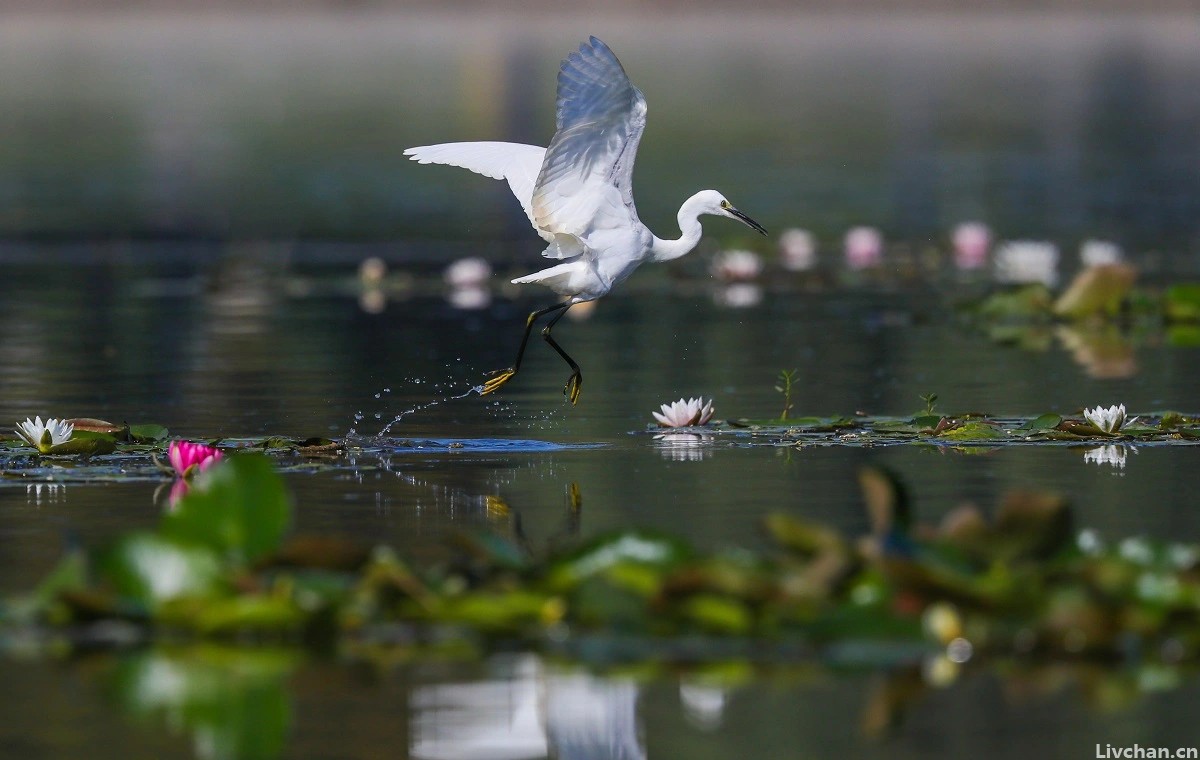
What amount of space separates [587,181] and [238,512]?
4409mm

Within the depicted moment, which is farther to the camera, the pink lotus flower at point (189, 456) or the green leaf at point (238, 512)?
the pink lotus flower at point (189, 456)

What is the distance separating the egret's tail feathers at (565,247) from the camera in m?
11.4

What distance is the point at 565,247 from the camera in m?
11.4

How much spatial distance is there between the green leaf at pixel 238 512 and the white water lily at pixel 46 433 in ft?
10.4

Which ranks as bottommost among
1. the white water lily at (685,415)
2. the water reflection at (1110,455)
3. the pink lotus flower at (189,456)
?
the pink lotus flower at (189,456)

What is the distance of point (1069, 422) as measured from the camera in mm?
10461

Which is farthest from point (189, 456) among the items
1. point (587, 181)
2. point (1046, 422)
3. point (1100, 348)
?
point (1100, 348)

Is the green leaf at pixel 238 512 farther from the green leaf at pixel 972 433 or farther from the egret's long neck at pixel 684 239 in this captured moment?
the egret's long neck at pixel 684 239

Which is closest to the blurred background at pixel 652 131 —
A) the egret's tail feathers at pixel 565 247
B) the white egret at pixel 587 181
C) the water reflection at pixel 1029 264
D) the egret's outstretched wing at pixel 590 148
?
the water reflection at pixel 1029 264

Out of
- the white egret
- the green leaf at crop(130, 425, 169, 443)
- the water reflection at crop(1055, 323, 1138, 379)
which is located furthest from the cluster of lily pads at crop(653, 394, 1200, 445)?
the water reflection at crop(1055, 323, 1138, 379)

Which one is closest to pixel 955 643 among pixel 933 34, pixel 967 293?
pixel 967 293

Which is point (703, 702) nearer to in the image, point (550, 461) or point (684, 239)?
point (550, 461)

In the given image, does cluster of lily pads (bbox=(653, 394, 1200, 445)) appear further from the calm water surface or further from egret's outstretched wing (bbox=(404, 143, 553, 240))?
egret's outstretched wing (bbox=(404, 143, 553, 240))

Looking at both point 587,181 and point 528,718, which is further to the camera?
point 587,181
